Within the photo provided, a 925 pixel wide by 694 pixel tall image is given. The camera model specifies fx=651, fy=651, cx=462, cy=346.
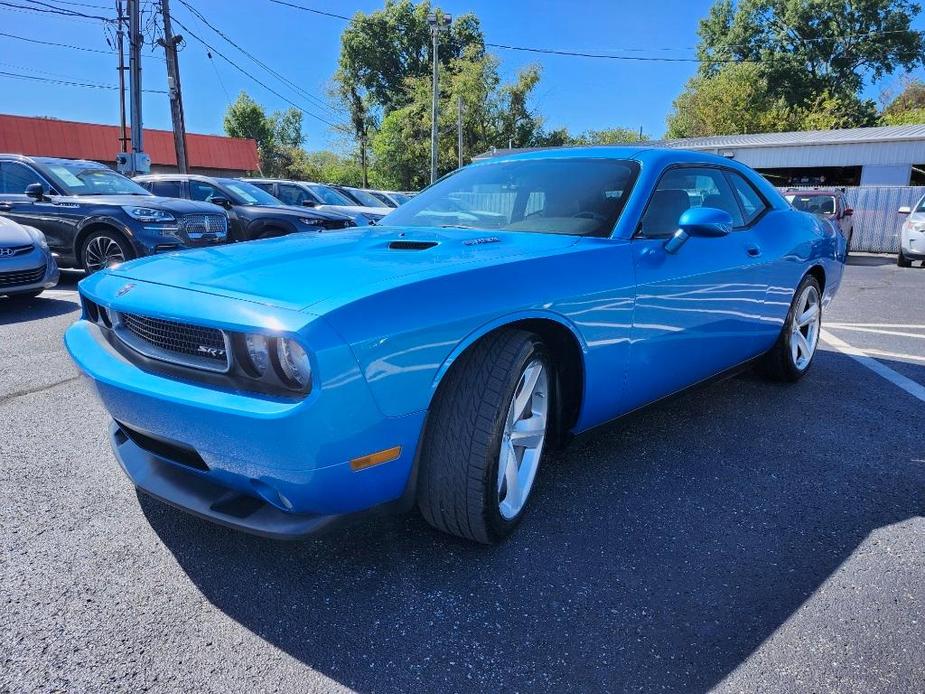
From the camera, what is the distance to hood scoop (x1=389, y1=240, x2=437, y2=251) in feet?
8.07

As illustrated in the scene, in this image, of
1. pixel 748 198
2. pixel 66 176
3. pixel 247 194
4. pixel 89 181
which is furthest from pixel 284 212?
pixel 748 198

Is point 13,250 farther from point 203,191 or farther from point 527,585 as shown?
point 527,585

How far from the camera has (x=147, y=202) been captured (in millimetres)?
7988

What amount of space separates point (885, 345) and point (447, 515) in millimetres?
5145

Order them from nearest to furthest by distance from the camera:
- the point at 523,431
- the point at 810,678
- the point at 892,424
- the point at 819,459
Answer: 1. the point at 810,678
2. the point at 523,431
3. the point at 819,459
4. the point at 892,424

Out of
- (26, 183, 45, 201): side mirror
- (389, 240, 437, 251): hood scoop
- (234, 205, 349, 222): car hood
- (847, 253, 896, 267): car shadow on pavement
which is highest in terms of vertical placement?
(389, 240, 437, 251): hood scoop

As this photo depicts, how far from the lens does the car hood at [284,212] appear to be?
946cm

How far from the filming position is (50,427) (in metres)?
3.32

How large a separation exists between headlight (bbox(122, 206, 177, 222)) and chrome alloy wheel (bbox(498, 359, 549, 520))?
670 cm

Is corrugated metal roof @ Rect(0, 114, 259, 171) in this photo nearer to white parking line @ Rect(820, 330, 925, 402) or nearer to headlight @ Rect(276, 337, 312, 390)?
white parking line @ Rect(820, 330, 925, 402)

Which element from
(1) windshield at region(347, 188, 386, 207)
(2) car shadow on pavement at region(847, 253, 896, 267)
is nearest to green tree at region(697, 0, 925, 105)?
(2) car shadow on pavement at region(847, 253, 896, 267)

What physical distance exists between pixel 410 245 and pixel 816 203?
14.0 meters

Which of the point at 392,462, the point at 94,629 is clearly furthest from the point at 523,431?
the point at 94,629

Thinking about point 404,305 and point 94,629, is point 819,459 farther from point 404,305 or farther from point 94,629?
point 94,629
